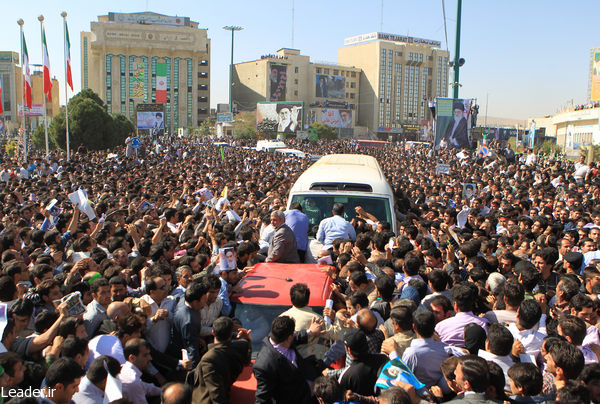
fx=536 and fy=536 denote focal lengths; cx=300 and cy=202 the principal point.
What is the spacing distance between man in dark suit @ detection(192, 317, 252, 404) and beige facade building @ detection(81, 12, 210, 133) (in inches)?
3936

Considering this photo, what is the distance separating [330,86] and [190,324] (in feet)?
389

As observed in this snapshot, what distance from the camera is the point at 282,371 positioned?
3.64 meters

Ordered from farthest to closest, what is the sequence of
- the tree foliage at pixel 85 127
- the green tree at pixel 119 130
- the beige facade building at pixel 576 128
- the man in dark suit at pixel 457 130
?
1. the beige facade building at pixel 576 128
2. the green tree at pixel 119 130
3. the tree foliage at pixel 85 127
4. the man in dark suit at pixel 457 130

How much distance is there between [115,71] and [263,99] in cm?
3032

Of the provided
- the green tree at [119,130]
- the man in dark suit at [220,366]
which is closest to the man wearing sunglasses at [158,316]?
the man in dark suit at [220,366]

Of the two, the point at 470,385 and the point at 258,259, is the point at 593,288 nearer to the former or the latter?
the point at 470,385

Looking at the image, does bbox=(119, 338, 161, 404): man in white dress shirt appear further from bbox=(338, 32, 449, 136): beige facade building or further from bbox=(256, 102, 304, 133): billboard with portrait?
bbox=(338, 32, 449, 136): beige facade building

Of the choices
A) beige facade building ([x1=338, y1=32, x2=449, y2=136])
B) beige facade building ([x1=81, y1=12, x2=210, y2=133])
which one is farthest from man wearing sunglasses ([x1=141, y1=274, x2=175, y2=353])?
beige facade building ([x1=338, y1=32, x2=449, y2=136])

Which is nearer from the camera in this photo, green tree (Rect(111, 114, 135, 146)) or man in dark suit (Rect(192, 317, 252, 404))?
man in dark suit (Rect(192, 317, 252, 404))

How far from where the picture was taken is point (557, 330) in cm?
418

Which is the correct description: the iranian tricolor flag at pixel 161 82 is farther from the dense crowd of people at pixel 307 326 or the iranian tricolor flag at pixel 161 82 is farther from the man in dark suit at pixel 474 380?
the man in dark suit at pixel 474 380

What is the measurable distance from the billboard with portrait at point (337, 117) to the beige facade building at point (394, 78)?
10.2m

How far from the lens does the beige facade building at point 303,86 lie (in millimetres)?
111000

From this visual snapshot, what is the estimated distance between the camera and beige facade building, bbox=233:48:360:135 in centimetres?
11100
